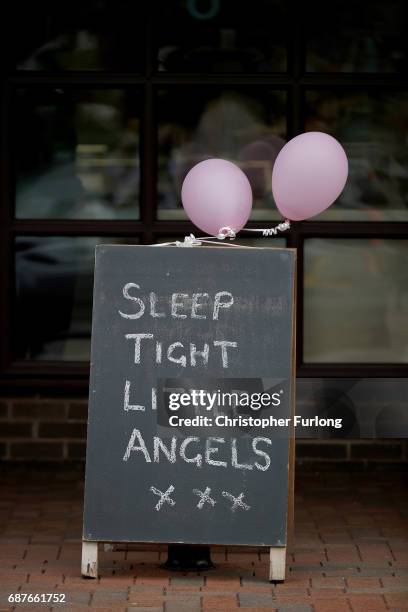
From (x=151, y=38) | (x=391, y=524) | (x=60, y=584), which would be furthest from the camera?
(x=151, y=38)

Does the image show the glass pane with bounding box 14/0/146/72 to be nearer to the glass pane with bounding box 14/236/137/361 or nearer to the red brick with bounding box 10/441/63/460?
A: the glass pane with bounding box 14/236/137/361

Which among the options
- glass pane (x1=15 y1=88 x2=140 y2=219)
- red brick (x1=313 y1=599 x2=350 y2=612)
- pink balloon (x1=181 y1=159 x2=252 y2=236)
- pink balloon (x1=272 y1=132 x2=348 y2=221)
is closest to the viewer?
red brick (x1=313 y1=599 x2=350 y2=612)

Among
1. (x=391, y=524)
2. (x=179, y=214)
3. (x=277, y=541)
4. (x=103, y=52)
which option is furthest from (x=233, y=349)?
(x=103, y=52)

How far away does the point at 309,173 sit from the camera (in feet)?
17.6

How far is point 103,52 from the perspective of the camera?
773 cm

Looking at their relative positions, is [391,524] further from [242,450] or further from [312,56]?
[312,56]

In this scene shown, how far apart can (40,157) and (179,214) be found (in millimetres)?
932

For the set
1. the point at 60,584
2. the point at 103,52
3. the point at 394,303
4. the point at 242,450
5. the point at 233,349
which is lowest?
the point at 60,584

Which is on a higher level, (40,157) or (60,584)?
(40,157)

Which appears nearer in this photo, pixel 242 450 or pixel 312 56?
pixel 242 450

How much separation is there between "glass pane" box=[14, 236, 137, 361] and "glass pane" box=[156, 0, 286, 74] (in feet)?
4.16

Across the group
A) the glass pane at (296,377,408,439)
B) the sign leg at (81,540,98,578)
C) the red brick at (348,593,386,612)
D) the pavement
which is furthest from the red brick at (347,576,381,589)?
the glass pane at (296,377,408,439)

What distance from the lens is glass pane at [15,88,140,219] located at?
25.5 ft

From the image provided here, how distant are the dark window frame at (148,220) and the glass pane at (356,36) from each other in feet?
0.26
